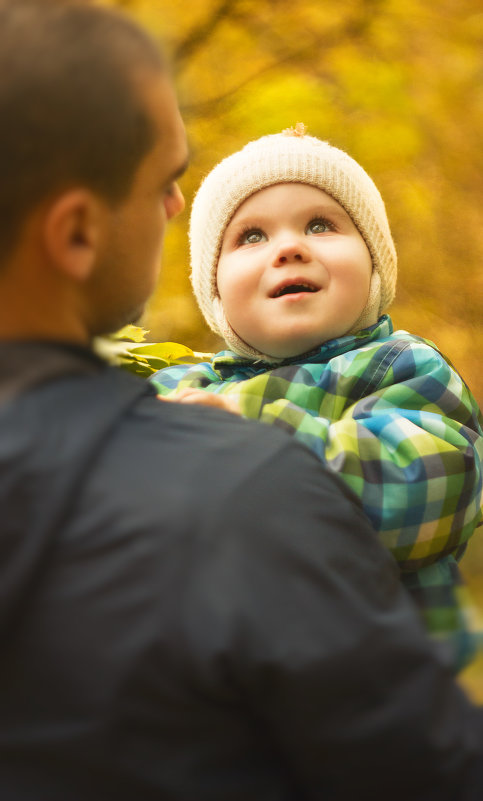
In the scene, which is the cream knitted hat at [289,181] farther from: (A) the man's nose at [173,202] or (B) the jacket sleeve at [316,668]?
(B) the jacket sleeve at [316,668]

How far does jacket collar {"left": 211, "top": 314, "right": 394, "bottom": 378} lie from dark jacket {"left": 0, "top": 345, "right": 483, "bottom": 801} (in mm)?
971

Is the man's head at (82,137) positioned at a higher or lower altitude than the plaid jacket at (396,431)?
higher

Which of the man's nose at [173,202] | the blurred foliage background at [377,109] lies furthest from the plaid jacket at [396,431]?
the blurred foliage background at [377,109]

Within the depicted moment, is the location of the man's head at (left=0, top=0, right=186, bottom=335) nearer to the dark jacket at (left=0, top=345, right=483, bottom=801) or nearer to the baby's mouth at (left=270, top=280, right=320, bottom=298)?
the dark jacket at (left=0, top=345, right=483, bottom=801)

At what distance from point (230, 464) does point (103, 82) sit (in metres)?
0.36

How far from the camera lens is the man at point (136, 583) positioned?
2.13 feet

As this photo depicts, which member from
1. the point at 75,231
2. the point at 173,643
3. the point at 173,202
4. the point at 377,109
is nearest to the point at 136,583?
the point at 173,643

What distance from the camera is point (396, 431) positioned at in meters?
1.41

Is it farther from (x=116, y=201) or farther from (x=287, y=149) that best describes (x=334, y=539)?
(x=287, y=149)

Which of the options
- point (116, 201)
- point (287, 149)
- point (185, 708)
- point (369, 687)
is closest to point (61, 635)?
point (185, 708)

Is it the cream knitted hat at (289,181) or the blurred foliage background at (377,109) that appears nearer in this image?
the cream knitted hat at (289,181)

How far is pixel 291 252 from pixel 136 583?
1.07 m

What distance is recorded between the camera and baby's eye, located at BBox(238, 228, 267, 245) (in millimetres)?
1732

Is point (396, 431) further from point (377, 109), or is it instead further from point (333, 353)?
point (377, 109)
